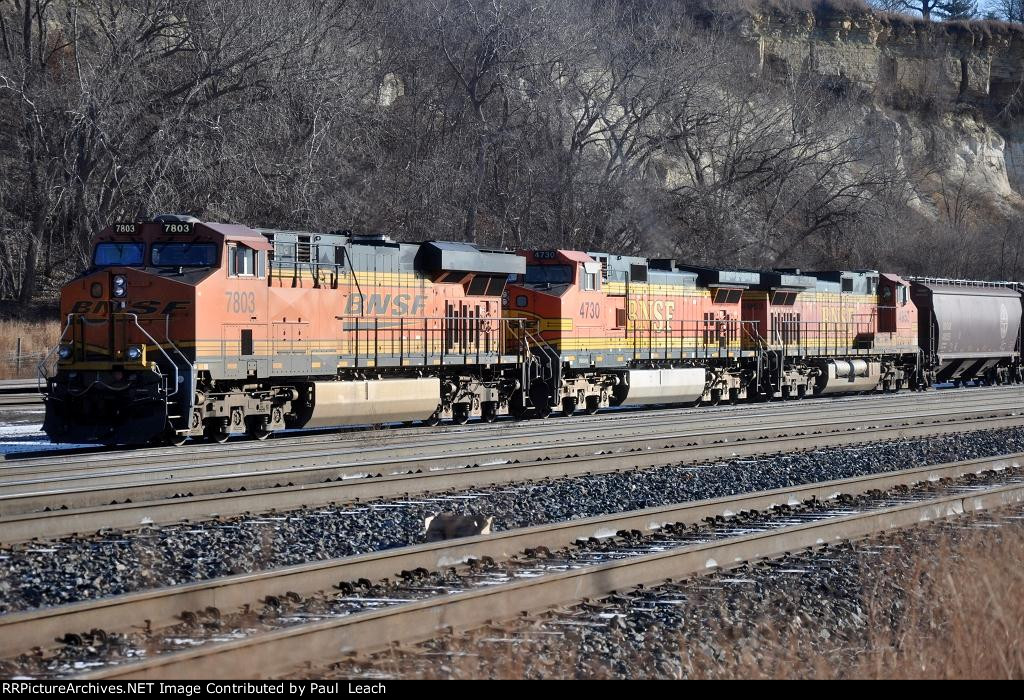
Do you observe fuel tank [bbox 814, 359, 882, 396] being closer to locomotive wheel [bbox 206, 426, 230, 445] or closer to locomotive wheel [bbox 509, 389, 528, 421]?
locomotive wheel [bbox 509, 389, 528, 421]

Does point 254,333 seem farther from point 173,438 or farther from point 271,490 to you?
point 271,490

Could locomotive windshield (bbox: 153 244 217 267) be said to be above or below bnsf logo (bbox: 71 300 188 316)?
above

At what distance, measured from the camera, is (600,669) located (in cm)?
617

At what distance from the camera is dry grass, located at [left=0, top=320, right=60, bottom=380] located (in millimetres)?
30672

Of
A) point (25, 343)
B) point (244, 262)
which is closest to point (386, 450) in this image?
point (244, 262)

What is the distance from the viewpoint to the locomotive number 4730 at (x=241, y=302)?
1630cm

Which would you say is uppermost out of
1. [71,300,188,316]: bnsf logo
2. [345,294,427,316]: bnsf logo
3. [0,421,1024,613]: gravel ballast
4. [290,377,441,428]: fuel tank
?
[345,294,427,316]: bnsf logo

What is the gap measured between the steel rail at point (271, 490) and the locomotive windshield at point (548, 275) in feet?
22.9

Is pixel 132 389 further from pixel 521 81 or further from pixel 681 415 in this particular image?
pixel 521 81

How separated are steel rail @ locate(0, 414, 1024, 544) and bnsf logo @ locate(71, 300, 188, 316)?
14.1 ft

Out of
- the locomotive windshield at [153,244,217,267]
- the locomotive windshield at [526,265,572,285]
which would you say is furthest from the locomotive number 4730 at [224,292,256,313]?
the locomotive windshield at [526,265,572,285]

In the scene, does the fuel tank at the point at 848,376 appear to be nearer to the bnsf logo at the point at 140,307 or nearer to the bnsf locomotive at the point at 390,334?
the bnsf locomotive at the point at 390,334

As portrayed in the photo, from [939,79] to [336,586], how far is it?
76758mm

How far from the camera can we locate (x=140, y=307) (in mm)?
15992
